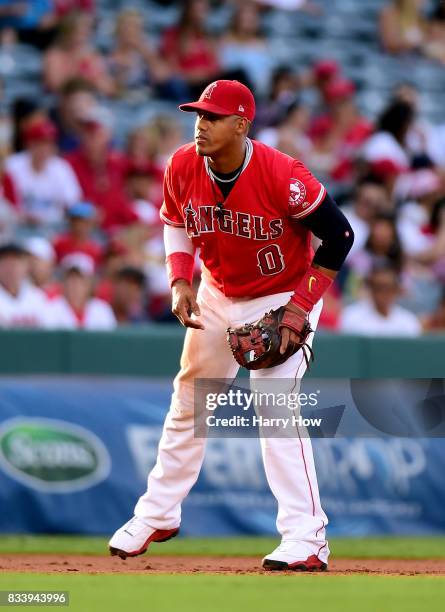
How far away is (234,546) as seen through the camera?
759 centimetres

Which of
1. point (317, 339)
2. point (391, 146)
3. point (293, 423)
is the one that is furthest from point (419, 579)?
point (391, 146)

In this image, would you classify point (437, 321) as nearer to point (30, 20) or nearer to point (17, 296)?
point (17, 296)

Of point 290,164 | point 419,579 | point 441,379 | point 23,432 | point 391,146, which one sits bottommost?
point 419,579

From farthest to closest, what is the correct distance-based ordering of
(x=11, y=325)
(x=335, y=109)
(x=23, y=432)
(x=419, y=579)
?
1. (x=335, y=109)
2. (x=11, y=325)
3. (x=23, y=432)
4. (x=419, y=579)

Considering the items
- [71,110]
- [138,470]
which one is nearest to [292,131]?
[71,110]

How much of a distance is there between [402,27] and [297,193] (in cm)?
994

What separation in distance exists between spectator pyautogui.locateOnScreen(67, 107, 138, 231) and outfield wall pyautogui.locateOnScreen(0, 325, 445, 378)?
8.25 feet

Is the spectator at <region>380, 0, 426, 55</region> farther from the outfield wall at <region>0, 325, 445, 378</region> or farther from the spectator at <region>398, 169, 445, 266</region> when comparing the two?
the outfield wall at <region>0, 325, 445, 378</region>

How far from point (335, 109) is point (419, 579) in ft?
26.6

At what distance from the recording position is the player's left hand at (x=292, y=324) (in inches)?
231

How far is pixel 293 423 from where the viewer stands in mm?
5965

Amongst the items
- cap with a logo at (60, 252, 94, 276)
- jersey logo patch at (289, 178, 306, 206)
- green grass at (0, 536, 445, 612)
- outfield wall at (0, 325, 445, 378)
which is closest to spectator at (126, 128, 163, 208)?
cap with a logo at (60, 252, 94, 276)

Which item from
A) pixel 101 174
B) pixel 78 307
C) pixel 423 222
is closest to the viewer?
pixel 78 307

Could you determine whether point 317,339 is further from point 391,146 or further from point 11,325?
point 391,146
